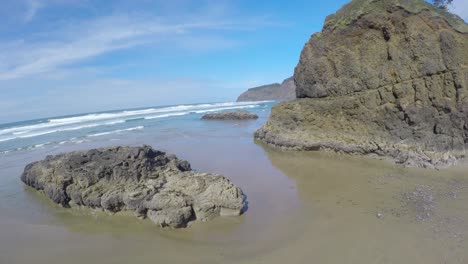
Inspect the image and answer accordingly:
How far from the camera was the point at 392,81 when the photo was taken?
13812mm

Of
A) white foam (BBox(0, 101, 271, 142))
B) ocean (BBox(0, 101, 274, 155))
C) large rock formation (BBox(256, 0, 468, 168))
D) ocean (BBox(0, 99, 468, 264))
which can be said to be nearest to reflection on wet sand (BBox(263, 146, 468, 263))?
ocean (BBox(0, 99, 468, 264))

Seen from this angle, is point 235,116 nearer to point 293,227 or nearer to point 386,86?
point 386,86

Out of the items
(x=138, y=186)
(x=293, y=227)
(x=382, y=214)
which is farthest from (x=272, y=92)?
(x=293, y=227)

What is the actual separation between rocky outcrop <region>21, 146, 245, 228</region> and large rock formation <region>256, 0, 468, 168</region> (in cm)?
758

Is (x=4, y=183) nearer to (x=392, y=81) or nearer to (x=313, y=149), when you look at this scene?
(x=313, y=149)

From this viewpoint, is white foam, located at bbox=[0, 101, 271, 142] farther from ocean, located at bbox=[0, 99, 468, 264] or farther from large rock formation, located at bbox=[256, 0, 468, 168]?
large rock formation, located at bbox=[256, 0, 468, 168]

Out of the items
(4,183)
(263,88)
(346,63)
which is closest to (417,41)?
(346,63)

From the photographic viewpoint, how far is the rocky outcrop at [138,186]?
328 inches

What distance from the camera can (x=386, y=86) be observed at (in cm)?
1393

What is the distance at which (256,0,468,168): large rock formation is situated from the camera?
12.3 metres

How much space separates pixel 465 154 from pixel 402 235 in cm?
713

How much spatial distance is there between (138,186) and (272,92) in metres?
136

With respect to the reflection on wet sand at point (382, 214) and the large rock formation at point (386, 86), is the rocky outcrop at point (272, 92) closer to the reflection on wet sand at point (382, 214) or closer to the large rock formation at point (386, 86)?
the large rock formation at point (386, 86)

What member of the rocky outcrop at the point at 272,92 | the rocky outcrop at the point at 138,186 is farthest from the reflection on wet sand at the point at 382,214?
the rocky outcrop at the point at 272,92
